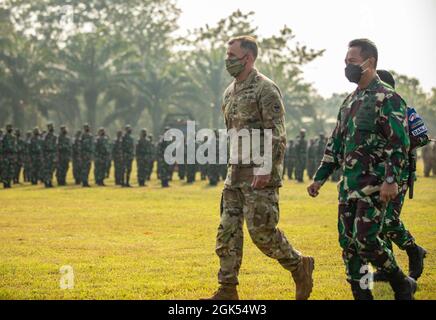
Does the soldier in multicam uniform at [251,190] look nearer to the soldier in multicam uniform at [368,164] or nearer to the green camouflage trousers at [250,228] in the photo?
the green camouflage trousers at [250,228]

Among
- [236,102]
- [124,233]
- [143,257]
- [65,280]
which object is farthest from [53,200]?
[236,102]

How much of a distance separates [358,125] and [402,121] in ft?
1.17

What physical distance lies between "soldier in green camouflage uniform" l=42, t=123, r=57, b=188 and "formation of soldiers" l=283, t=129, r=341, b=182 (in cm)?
1031

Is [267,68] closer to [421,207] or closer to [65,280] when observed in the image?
[421,207]

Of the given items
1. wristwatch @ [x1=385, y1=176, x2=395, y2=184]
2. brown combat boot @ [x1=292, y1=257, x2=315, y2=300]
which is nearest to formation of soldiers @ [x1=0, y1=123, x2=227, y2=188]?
brown combat boot @ [x1=292, y1=257, x2=315, y2=300]

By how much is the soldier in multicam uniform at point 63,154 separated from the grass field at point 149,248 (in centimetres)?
690

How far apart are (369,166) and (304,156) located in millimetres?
27125

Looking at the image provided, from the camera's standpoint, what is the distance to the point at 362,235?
6.08 meters

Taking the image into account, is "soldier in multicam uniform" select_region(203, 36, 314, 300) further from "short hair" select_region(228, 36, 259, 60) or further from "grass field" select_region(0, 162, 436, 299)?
"grass field" select_region(0, 162, 436, 299)

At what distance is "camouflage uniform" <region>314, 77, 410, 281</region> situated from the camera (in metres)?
6.09

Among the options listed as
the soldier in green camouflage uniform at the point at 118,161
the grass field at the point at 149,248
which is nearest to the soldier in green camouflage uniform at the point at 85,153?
the soldier in green camouflage uniform at the point at 118,161

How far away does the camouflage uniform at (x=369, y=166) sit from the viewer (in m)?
6.09

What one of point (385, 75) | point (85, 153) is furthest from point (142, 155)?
point (385, 75)

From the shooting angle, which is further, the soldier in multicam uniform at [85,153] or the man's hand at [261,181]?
the soldier in multicam uniform at [85,153]
